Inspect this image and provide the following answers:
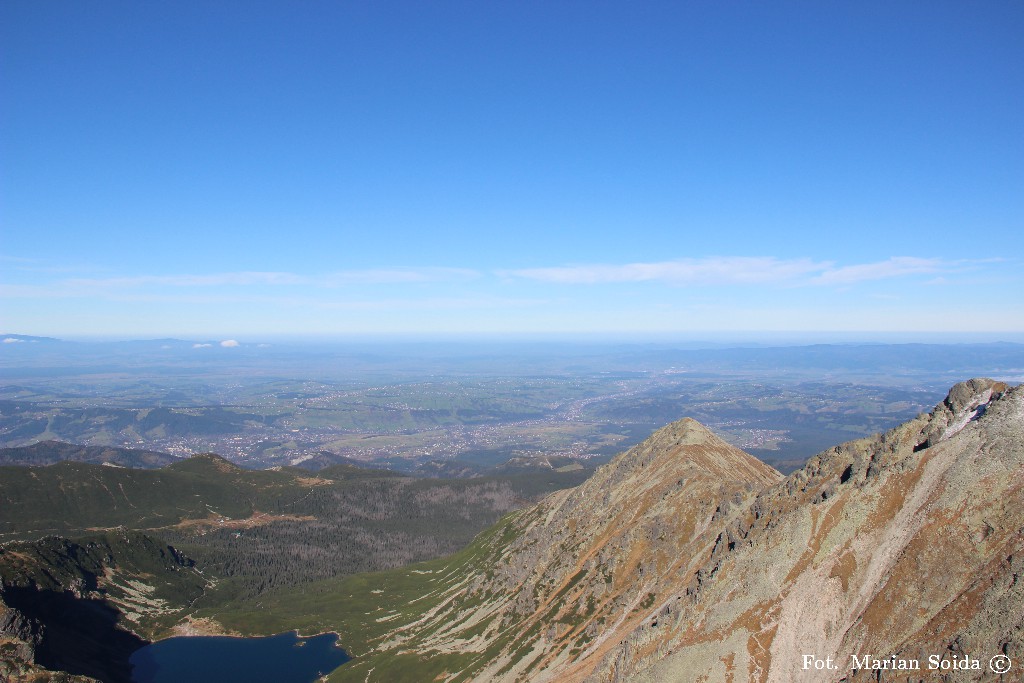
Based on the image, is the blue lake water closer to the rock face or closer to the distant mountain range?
the distant mountain range

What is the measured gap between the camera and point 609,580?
132500 millimetres

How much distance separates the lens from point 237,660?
183m

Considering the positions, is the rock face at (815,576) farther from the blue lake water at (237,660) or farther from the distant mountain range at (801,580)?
the blue lake water at (237,660)

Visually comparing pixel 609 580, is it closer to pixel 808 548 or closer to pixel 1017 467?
pixel 808 548

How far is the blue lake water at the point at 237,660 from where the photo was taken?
170 m

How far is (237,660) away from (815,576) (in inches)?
7005

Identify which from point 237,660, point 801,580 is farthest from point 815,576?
point 237,660

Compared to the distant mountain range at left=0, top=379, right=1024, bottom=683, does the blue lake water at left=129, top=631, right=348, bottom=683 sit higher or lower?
lower

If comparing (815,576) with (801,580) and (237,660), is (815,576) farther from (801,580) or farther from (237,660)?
(237,660)

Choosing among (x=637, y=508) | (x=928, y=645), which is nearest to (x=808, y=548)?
(x=928, y=645)

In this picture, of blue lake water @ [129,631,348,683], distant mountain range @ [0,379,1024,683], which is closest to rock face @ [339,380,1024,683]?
distant mountain range @ [0,379,1024,683]

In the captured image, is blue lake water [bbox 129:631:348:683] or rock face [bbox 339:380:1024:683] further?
blue lake water [bbox 129:631:348:683]

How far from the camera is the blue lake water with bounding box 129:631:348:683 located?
16988 cm

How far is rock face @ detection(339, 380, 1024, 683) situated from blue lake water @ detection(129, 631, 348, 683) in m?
55.5
